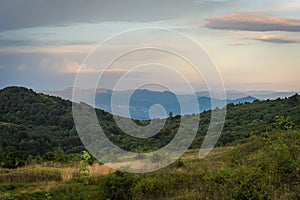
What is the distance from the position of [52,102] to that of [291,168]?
62514 millimetres

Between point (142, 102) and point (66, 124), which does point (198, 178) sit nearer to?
point (142, 102)

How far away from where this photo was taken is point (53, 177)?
16.8 metres

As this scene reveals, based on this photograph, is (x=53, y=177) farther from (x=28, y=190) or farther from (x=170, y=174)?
(x=170, y=174)

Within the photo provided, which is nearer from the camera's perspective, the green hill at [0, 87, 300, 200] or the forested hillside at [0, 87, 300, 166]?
the green hill at [0, 87, 300, 200]

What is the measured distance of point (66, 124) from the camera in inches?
2346

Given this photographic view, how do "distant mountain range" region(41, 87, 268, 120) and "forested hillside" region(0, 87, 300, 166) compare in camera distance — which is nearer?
"distant mountain range" region(41, 87, 268, 120)

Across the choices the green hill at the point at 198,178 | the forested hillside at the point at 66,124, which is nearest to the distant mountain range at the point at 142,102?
the green hill at the point at 198,178

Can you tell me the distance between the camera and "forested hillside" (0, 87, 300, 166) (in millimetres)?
37438

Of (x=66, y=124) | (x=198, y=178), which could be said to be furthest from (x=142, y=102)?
→ (x=66, y=124)

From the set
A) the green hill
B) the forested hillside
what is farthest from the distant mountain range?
the forested hillside

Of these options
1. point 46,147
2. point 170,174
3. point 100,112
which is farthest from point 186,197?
point 100,112

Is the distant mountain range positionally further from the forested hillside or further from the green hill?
the forested hillside

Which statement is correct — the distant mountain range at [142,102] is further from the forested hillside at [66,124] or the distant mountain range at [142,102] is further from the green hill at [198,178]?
the forested hillside at [66,124]

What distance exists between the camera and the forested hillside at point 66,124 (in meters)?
37.4
